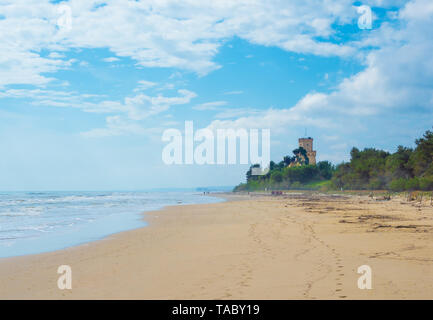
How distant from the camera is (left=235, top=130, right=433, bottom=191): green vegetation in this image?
53594mm

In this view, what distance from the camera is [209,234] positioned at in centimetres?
1502

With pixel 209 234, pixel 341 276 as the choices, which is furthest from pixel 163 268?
pixel 209 234

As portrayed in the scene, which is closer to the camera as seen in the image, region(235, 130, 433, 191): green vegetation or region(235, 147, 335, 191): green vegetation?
region(235, 130, 433, 191): green vegetation

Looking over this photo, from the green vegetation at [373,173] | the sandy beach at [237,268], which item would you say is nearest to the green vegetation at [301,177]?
the green vegetation at [373,173]

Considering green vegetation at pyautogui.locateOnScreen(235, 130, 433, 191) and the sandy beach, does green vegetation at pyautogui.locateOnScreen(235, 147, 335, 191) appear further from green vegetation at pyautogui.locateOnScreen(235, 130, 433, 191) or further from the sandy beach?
the sandy beach

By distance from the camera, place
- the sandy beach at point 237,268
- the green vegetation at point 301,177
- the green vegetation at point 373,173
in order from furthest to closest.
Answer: the green vegetation at point 301,177 → the green vegetation at point 373,173 → the sandy beach at point 237,268

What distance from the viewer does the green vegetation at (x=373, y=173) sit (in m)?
53.6

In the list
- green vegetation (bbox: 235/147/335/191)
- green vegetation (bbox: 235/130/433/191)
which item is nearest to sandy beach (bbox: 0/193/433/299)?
green vegetation (bbox: 235/130/433/191)

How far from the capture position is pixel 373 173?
247ft

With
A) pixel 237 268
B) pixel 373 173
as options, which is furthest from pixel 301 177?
pixel 237 268

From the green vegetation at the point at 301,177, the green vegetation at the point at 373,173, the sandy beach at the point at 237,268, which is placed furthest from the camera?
the green vegetation at the point at 301,177

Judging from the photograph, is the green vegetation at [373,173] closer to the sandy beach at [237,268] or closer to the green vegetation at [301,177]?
the green vegetation at [301,177]

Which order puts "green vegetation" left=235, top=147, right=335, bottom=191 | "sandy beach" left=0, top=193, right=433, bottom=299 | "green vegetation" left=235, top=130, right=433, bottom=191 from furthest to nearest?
1. "green vegetation" left=235, top=147, right=335, bottom=191
2. "green vegetation" left=235, top=130, right=433, bottom=191
3. "sandy beach" left=0, top=193, right=433, bottom=299
